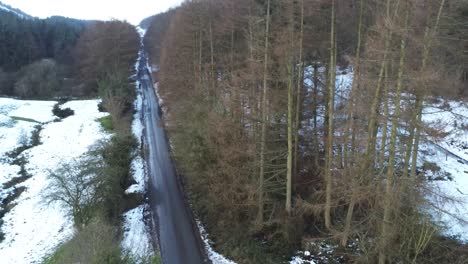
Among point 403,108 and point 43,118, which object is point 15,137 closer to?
point 43,118

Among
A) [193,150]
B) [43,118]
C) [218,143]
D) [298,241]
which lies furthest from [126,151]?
[43,118]

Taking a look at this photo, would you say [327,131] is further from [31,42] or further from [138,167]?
[31,42]

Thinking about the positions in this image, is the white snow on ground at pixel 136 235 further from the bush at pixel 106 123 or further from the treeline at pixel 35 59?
the treeline at pixel 35 59

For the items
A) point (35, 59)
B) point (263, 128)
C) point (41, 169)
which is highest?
point (35, 59)

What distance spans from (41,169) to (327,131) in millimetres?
27252

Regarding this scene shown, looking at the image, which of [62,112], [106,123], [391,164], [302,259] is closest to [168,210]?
[302,259]

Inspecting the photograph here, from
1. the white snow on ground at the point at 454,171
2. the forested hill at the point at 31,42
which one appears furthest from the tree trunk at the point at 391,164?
the forested hill at the point at 31,42

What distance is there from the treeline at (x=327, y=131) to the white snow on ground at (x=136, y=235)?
Result: 380cm

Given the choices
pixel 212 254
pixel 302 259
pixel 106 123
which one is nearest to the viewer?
pixel 302 259

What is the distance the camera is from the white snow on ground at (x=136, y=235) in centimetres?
2005

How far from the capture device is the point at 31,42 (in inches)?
3253

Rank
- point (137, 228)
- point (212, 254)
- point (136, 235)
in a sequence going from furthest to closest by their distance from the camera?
point (137, 228) → point (136, 235) → point (212, 254)

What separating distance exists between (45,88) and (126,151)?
1966 inches

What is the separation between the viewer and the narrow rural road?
64.8 feet
